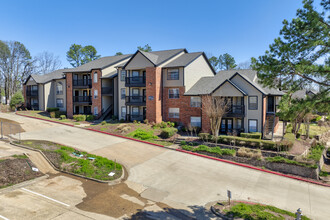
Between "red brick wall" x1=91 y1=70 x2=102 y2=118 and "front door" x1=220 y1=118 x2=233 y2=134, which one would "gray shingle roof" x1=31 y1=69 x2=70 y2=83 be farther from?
"front door" x1=220 y1=118 x2=233 y2=134

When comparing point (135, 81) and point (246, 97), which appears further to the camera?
point (135, 81)

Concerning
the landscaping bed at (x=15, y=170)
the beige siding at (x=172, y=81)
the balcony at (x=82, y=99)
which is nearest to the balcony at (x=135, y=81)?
the beige siding at (x=172, y=81)

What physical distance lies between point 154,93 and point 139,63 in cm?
523

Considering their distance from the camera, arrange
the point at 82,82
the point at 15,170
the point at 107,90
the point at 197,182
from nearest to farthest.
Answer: the point at 15,170 → the point at 197,182 → the point at 107,90 → the point at 82,82

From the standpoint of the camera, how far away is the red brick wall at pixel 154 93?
1151 inches

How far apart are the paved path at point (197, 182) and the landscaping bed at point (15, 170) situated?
5.87 metres

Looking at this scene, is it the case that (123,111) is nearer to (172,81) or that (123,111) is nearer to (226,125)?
(172,81)

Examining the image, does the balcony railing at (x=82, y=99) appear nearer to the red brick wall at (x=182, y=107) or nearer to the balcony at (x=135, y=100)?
the balcony at (x=135, y=100)

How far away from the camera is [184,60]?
30656 millimetres

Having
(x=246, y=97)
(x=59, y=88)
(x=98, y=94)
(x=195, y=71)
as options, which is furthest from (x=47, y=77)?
(x=246, y=97)

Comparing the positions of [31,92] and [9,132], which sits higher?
[31,92]

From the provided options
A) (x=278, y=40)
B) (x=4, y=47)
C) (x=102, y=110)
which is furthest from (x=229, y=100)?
(x=4, y=47)

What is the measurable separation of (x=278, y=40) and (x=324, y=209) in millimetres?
9802

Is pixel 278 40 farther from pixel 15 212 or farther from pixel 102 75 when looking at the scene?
pixel 102 75
